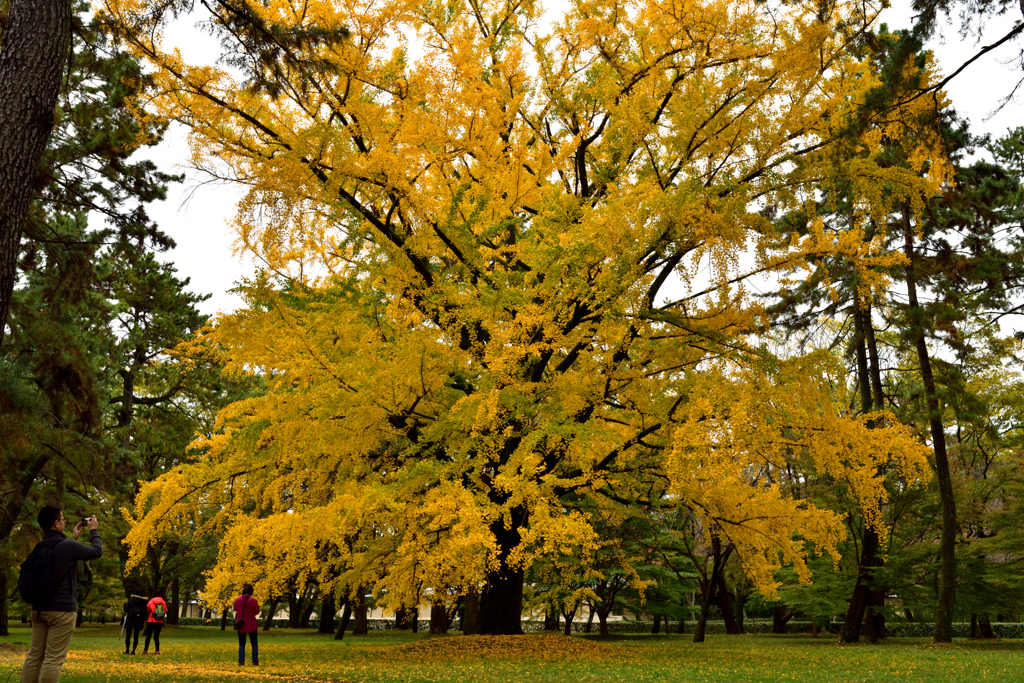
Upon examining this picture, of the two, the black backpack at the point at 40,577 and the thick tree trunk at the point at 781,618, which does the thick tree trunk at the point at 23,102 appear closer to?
the black backpack at the point at 40,577

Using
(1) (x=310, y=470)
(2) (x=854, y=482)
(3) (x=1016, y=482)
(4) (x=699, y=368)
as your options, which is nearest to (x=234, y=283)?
(1) (x=310, y=470)

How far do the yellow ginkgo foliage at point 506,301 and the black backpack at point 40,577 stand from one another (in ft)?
12.4

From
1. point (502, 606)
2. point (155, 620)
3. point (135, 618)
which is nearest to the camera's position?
point (502, 606)

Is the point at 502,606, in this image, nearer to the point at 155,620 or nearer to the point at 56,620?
the point at 155,620

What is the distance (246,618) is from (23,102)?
8716 mm

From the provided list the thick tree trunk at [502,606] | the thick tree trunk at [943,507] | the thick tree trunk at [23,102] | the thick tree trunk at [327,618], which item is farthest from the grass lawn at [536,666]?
the thick tree trunk at [327,618]

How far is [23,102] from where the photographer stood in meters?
5.41

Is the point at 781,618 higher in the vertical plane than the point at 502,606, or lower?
lower

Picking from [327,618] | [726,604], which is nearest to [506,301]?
[726,604]

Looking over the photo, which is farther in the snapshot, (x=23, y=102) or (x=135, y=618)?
(x=135, y=618)

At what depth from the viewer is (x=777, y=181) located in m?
10.3

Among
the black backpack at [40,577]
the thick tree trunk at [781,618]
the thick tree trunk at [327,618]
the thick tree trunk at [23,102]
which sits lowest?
the thick tree trunk at [327,618]

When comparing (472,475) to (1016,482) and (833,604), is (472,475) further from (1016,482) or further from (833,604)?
(833,604)

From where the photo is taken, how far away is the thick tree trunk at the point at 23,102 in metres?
5.25
